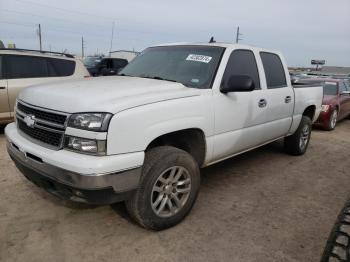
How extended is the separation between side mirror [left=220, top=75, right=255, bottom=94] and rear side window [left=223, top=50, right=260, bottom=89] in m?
0.17

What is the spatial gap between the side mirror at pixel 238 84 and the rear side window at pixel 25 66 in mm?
4902

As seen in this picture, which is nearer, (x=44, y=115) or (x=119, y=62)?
(x=44, y=115)

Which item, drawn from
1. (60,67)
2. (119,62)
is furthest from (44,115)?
(119,62)

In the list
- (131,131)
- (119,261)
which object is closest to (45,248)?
(119,261)

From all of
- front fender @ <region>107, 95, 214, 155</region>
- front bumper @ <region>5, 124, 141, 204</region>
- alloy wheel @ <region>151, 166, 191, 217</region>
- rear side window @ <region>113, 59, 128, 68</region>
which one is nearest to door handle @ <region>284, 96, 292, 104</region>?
front fender @ <region>107, 95, 214, 155</region>

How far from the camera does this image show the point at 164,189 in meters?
3.22

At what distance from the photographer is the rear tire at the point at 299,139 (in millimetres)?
5933

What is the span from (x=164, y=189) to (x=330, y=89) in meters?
8.94

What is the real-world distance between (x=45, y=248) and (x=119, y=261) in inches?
27.0

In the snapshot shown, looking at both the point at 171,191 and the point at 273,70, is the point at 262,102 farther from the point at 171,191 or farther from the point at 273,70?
the point at 171,191

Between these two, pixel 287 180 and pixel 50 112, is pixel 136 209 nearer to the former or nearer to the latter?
pixel 50 112

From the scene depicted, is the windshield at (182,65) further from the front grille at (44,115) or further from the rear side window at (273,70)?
the front grille at (44,115)

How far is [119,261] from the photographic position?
2.80 meters

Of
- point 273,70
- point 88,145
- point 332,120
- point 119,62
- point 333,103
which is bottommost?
point 332,120
